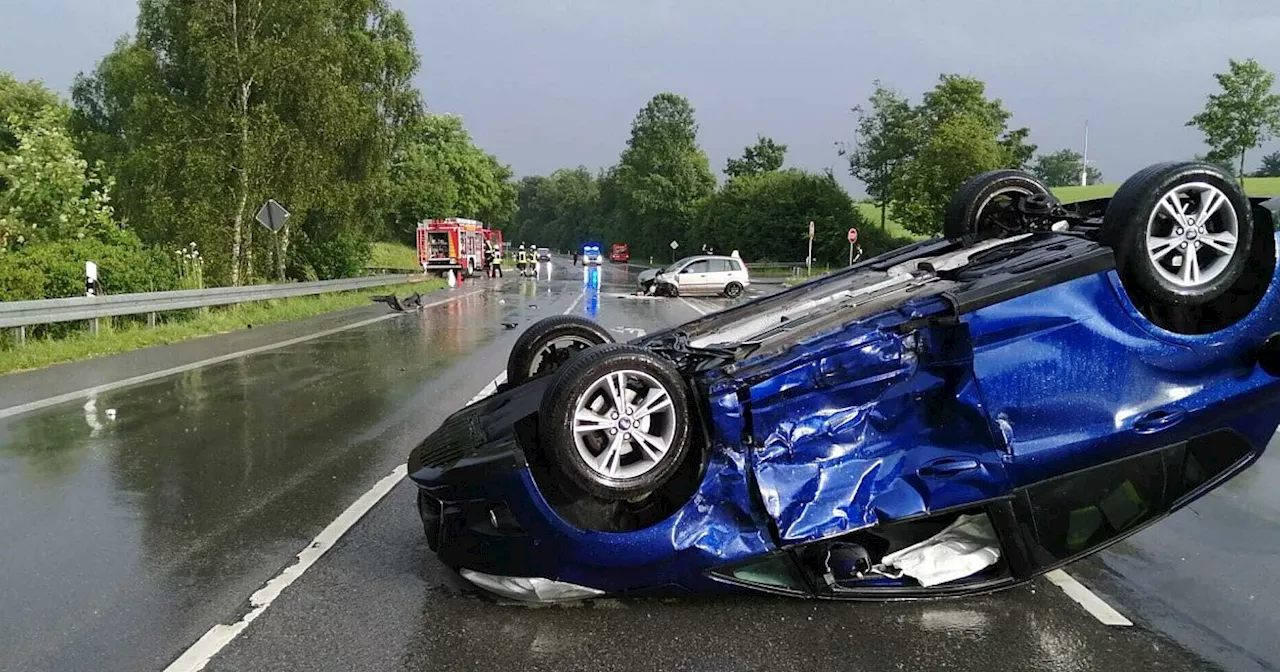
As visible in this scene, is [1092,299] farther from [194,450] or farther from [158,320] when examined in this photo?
[158,320]

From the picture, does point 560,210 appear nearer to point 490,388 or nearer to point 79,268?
point 79,268

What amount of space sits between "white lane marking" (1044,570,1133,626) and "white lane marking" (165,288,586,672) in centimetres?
367

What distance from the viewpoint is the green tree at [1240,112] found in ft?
120

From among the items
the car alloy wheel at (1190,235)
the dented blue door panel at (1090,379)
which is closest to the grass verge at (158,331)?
the dented blue door panel at (1090,379)

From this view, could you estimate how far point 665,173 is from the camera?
88875 mm

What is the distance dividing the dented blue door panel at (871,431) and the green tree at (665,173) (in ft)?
266

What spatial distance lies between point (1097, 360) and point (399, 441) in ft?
17.6

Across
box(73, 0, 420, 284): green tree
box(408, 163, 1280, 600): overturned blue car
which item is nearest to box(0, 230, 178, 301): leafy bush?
box(73, 0, 420, 284): green tree

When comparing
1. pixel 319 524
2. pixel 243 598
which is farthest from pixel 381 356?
pixel 243 598

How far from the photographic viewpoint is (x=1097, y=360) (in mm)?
3803

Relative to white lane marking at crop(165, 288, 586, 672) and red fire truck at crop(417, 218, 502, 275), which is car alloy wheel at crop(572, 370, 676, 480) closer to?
white lane marking at crop(165, 288, 586, 672)

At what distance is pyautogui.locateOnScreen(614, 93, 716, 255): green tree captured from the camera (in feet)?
284

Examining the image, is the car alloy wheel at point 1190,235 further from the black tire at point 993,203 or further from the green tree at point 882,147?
the green tree at point 882,147

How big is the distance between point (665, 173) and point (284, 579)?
8637 centimetres
